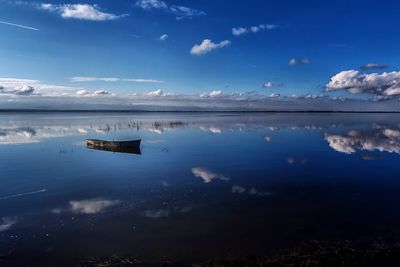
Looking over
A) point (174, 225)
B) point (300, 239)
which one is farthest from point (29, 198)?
point (300, 239)

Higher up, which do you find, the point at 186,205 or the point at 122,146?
the point at 122,146

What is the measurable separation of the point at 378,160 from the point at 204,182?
656 inches

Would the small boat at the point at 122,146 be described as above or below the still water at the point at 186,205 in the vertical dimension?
above

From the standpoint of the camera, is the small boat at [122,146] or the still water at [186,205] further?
the small boat at [122,146]

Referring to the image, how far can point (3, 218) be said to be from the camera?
1435cm

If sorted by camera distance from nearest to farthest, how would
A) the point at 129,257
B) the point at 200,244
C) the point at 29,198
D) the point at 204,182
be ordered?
the point at 129,257, the point at 200,244, the point at 29,198, the point at 204,182

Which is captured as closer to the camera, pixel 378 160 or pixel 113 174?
pixel 113 174

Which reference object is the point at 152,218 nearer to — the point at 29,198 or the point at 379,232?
the point at 29,198

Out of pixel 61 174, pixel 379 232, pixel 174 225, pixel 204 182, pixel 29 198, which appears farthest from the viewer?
pixel 61 174

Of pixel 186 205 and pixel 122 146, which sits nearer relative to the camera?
pixel 186 205

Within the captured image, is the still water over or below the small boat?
below

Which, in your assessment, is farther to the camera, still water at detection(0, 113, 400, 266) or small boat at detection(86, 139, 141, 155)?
small boat at detection(86, 139, 141, 155)

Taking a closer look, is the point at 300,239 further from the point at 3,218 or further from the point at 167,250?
the point at 3,218

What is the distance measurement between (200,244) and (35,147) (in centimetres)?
3142
